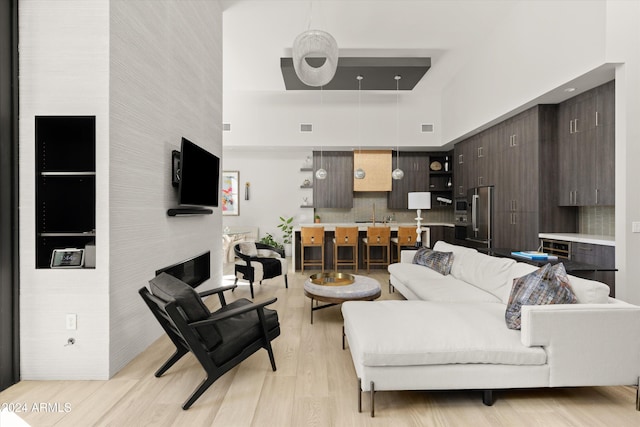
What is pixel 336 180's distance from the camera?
788 centimetres

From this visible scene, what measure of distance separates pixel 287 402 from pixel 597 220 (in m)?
4.77

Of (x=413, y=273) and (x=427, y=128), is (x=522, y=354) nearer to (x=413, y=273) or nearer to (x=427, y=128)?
(x=413, y=273)

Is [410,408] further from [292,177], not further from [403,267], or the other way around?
[292,177]

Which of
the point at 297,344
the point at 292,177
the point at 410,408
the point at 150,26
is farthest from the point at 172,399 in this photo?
the point at 292,177

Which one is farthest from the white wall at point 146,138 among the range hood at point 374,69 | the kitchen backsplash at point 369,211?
the kitchen backsplash at point 369,211

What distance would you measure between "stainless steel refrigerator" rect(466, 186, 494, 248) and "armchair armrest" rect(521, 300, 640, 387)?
13.2ft

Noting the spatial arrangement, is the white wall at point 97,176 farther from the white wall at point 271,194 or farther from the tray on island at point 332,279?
the white wall at point 271,194

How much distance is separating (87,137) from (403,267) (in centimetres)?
378

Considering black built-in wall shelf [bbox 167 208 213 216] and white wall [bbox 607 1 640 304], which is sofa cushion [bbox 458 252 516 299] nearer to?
white wall [bbox 607 1 640 304]

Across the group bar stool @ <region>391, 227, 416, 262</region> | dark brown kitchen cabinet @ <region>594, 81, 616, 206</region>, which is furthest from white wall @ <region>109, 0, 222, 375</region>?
dark brown kitchen cabinet @ <region>594, 81, 616, 206</region>

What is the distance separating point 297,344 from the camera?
9.71 feet

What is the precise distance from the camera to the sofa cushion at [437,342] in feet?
6.34

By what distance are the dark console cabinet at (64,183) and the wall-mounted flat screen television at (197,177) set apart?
731 mm

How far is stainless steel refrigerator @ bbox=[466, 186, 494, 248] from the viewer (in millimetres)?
5840
